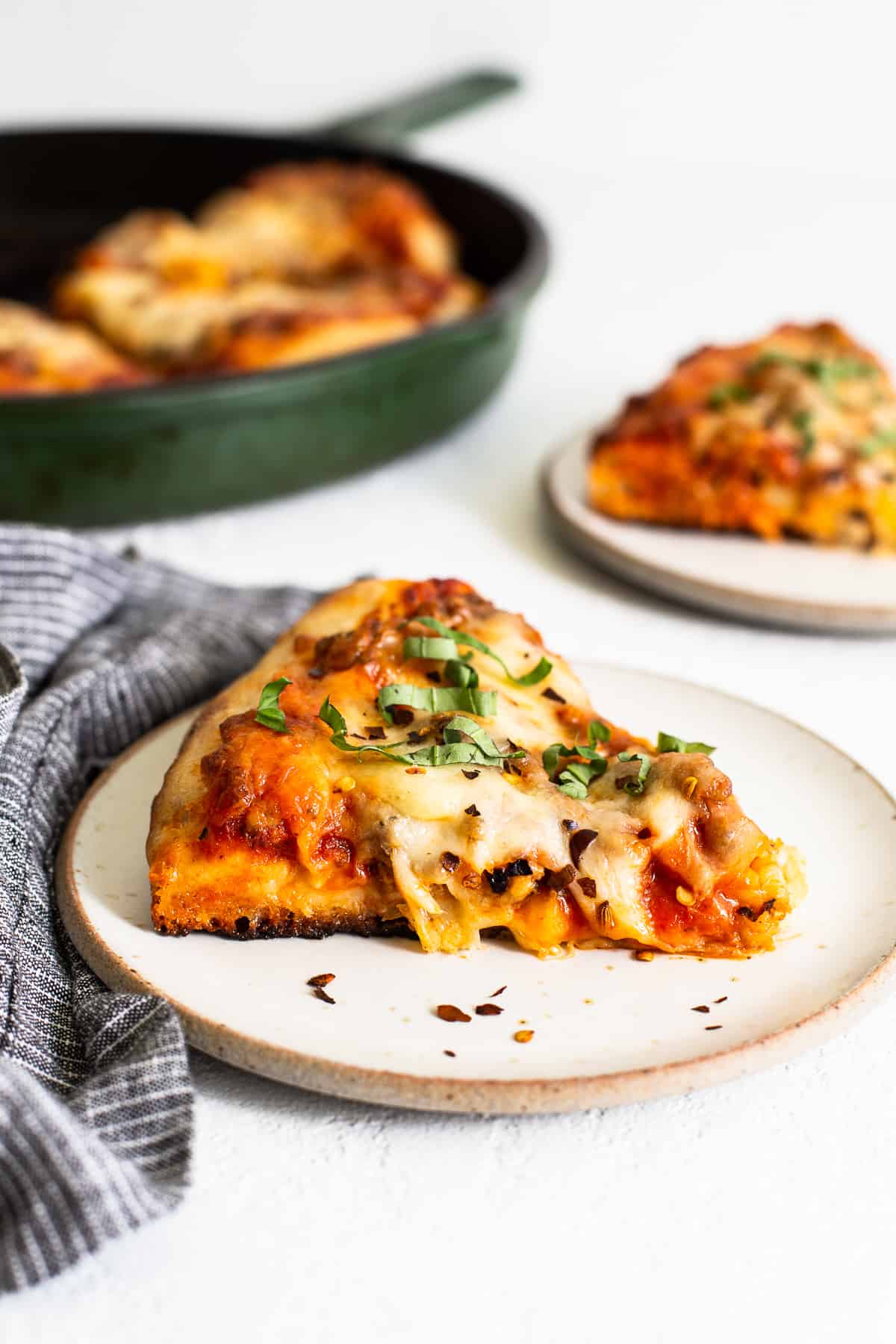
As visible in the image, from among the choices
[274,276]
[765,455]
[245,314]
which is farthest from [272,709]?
[274,276]

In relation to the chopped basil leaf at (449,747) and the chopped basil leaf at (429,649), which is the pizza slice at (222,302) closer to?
the chopped basil leaf at (429,649)

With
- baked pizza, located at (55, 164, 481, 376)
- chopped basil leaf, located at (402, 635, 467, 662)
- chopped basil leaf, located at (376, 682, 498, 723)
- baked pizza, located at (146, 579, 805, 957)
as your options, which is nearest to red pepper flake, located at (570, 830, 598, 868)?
baked pizza, located at (146, 579, 805, 957)

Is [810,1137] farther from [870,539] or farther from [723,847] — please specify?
[870,539]

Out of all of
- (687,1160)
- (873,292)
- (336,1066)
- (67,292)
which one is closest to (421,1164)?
(336,1066)

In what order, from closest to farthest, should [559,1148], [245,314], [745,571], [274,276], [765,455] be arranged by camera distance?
[559,1148]
[745,571]
[765,455]
[245,314]
[274,276]

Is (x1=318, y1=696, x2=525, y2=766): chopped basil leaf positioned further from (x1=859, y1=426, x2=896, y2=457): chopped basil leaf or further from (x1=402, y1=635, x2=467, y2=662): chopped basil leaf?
(x1=859, y1=426, x2=896, y2=457): chopped basil leaf

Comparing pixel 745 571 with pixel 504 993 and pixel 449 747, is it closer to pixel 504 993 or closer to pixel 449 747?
pixel 449 747

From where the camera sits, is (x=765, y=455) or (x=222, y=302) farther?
(x=222, y=302)
